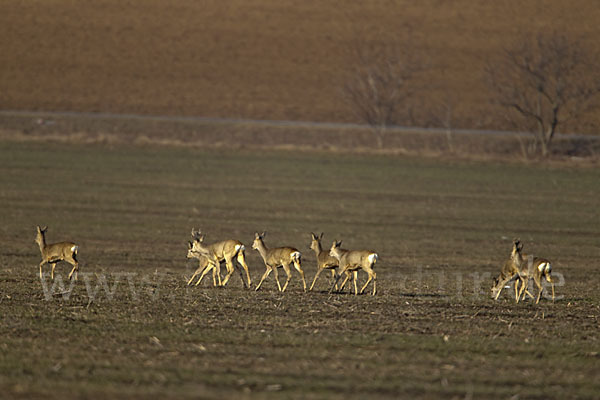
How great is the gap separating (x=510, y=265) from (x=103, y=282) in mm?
7211

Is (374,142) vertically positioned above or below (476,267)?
above

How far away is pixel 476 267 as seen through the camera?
22.2 m

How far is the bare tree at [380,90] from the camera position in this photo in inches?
2531

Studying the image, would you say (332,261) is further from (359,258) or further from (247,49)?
(247,49)

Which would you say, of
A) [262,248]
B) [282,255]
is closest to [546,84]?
[262,248]

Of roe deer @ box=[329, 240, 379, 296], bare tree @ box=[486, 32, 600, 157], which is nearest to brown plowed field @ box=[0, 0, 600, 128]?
bare tree @ box=[486, 32, 600, 157]

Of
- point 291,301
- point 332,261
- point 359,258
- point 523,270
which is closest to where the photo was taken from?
point 291,301

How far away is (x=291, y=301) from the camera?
14.3 m

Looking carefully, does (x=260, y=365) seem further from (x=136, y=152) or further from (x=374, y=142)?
(x=374, y=142)

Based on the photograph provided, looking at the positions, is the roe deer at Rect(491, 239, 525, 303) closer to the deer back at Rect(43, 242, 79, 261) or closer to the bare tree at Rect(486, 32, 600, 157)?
the deer back at Rect(43, 242, 79, 261)

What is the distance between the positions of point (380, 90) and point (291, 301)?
2174 inches

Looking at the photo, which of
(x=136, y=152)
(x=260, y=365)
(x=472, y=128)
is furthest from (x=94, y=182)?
(x=472, y=128)

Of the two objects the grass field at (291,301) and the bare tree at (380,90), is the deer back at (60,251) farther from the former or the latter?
the bare tree at (380,90)

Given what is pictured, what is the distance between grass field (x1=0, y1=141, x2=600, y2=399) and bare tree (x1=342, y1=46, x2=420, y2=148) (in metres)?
24.7
